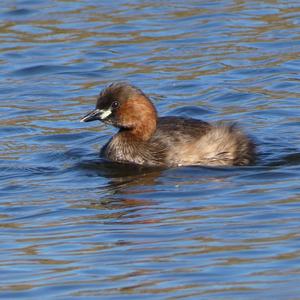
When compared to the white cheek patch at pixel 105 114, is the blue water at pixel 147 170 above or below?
below

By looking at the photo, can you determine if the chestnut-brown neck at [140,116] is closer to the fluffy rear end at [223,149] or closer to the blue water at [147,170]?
the blue water at [147,170]

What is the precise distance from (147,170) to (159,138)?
1.19 ft

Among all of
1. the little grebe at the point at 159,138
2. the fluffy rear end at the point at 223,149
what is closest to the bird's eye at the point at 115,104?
the little grebe at the point at 159,138

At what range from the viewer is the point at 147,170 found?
1198cm

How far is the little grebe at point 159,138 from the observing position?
471 inches

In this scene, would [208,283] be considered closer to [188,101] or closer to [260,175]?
[260,175]

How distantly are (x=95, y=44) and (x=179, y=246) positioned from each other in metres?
9.43

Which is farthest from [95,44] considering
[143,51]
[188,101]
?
[188,101]

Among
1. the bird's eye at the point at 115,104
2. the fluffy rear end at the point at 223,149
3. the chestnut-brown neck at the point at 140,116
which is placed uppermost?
the bird's eye at the point at 115,104

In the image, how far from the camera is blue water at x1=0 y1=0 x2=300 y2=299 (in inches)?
328

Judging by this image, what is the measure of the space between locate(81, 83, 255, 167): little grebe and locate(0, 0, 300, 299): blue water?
19 cm

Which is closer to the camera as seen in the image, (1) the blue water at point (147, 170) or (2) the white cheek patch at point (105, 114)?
(1) the blue water at point (147, 170)

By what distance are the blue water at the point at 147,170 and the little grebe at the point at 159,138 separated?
0.61 feet

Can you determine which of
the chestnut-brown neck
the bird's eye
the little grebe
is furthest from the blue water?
the bird's eye
